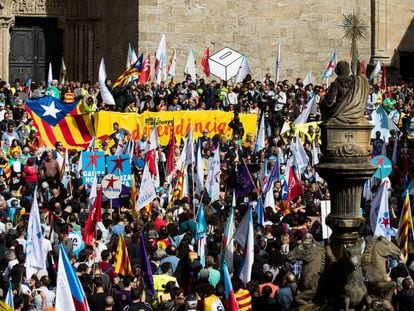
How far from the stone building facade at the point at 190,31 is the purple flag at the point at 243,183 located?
44.9ft

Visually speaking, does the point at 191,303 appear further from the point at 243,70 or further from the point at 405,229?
the point at 243,70

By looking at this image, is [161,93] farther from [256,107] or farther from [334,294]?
[334,294]

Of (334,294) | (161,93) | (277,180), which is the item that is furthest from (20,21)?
(334,294)

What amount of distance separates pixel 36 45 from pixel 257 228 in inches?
785

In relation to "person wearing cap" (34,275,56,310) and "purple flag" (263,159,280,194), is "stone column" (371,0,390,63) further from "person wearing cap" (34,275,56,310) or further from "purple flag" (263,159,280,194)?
"person wearing cap" (34,275,56,310)

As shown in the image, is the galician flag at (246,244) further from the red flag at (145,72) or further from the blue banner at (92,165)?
Result: the red flag at (145,72)

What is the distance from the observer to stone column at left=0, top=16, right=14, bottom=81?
35.7 m

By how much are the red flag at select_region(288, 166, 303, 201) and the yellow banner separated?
5.66m

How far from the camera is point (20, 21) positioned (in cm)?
3734

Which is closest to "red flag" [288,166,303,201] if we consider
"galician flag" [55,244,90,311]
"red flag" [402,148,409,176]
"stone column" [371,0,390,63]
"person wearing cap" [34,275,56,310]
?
"red flag" [402,148,409,176]

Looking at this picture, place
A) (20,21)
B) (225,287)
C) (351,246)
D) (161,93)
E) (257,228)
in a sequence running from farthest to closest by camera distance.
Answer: (20,21)
(161,93)
(257,228)
(225,287)
(351,246)

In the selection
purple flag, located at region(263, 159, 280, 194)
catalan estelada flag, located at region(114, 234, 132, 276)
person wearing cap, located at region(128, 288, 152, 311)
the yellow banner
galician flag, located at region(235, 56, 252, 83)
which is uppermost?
galician flag, located at region(235, 56, 252, 83)

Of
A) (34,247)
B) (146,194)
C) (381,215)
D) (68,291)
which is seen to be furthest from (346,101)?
(146,194)

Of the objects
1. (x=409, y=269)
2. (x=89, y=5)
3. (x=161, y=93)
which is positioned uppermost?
(x=89, y=5)
